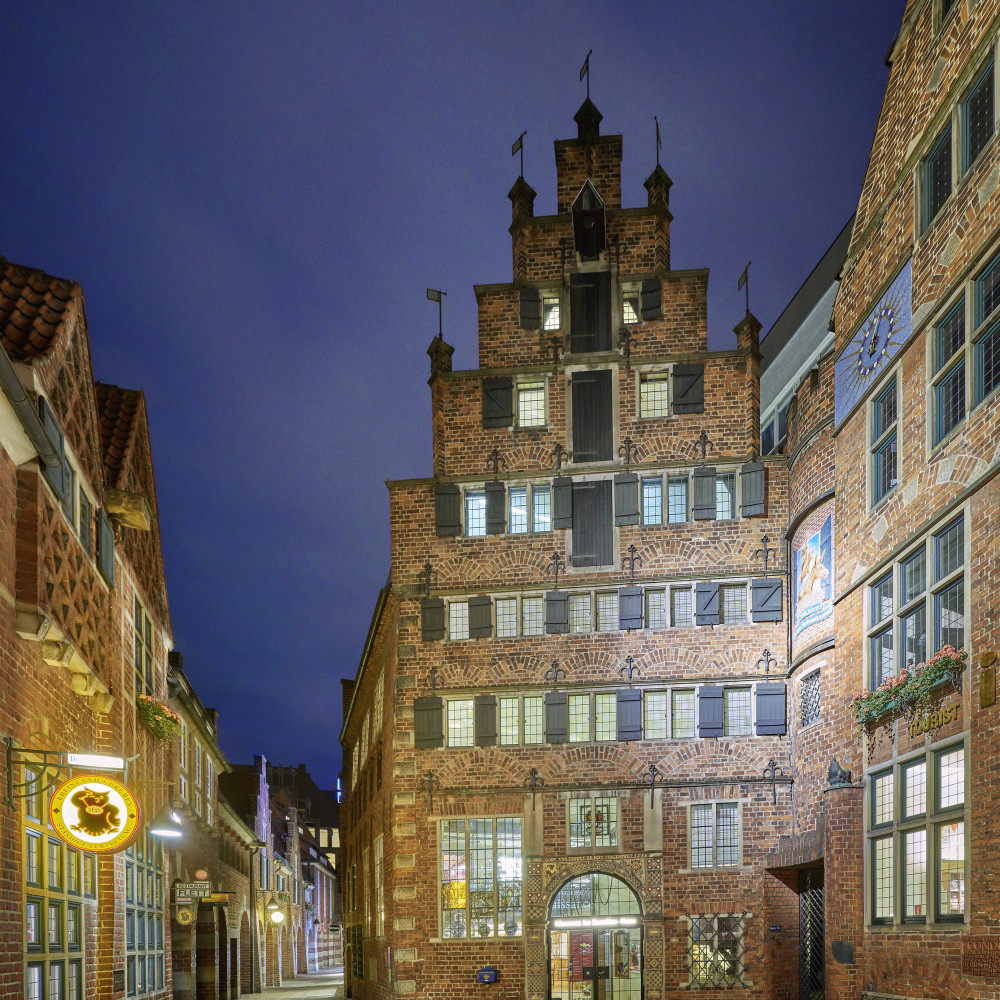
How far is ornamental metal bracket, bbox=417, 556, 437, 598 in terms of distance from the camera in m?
26.1

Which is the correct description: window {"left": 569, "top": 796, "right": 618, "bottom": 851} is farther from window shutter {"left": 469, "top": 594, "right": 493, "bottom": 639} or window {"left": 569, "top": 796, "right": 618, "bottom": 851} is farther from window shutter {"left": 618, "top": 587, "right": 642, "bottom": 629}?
window shutter {"left": 469, "top": 594, "right": 493, "bottom": 639}

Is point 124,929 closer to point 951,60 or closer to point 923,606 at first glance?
point 923,606

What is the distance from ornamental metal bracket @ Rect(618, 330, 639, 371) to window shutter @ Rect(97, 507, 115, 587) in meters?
13.5

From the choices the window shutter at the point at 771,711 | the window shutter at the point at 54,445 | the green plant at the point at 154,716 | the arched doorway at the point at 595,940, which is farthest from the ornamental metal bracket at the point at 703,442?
the window shutter at the point at 54,445

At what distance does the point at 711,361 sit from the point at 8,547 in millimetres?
18477

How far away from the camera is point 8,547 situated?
10.1m

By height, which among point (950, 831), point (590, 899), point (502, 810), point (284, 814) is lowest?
point (284, 814)

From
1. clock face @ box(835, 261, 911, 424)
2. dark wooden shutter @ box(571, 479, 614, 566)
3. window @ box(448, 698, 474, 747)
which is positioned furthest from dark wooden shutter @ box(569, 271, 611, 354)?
clock face @ box(835, 261, 911, 424)

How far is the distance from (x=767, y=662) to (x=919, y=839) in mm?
10200

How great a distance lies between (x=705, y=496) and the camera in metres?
25.4

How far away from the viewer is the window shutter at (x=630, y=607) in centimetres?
2511

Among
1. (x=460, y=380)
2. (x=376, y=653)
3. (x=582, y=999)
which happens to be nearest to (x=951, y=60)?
(x=460, y=380)

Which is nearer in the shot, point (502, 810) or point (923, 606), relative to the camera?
point (923, 606)

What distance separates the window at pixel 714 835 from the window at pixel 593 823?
156 centimetres
